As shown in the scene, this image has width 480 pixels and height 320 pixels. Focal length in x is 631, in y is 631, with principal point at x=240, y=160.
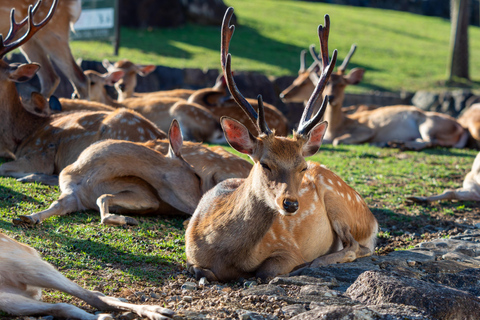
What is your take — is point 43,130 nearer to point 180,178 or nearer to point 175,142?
point 175,142

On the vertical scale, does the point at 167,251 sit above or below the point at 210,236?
below

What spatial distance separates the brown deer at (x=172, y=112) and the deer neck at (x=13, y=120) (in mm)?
2455

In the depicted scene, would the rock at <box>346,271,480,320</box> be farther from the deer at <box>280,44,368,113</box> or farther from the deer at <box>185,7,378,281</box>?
the deer at <box>280,44,368,113</box>

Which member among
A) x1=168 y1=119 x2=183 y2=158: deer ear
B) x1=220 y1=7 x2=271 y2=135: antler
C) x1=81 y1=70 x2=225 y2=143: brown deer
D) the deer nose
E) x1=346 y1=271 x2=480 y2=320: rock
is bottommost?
x1=81 y1=70 x2=225 y2=143: brown deer

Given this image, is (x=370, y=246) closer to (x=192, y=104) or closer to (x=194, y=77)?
(x=192, y=104)

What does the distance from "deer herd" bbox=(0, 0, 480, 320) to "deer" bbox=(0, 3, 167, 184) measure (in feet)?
0.05

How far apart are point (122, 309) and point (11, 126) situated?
16.1 feet

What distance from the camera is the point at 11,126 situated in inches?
304

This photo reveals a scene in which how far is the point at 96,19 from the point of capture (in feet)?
50.4

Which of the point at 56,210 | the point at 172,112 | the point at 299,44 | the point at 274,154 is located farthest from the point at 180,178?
the point at 299,44

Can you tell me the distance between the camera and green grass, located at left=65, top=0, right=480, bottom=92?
61.1 feet

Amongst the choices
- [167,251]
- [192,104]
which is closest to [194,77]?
[192,104]

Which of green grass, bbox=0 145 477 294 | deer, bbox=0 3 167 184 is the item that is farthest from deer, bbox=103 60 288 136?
deer, bbox=0 3 167 184

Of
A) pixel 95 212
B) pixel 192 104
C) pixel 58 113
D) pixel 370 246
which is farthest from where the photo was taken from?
pixel 192 104
